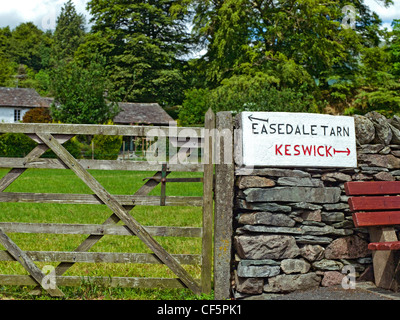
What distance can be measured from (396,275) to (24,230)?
148 inches

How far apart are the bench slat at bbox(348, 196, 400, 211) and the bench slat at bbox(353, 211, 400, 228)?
0.06m

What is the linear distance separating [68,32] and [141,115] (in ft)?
95.3

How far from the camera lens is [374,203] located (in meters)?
5.20

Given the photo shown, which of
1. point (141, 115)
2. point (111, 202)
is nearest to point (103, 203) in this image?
point (111, 202)

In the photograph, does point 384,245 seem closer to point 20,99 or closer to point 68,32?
point 20,99

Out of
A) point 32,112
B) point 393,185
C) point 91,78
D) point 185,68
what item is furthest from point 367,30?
point 393,185

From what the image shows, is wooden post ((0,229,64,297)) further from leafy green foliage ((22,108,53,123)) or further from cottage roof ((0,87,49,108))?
cottage roof ((0,87,49,108))

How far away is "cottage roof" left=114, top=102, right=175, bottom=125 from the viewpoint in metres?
44.4

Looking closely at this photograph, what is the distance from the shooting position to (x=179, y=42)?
161ft

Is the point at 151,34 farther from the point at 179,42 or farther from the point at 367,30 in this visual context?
the point at 367,30

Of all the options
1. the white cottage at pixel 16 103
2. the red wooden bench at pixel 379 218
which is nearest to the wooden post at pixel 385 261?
the red wooden bench at pixel 379 218

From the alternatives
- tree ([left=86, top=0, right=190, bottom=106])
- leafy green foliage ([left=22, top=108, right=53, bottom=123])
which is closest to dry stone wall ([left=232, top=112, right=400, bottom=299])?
leafy green foliage ([left=22, top=108, right=53, bottom=123])

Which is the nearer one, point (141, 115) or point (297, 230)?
point (297, 230)

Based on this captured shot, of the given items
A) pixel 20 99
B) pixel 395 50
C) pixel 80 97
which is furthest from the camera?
pixel 20 99
